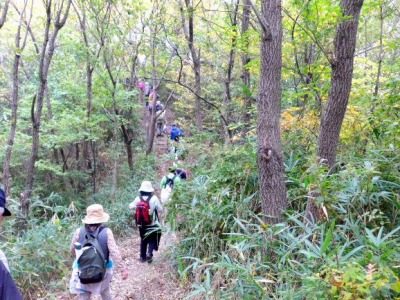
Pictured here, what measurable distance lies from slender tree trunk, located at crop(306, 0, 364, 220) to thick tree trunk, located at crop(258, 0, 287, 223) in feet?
1.43

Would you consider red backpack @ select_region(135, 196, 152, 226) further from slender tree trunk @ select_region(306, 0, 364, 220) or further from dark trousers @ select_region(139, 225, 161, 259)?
Result: slender tree trunk @ select_region(306, 0, 364, 220)

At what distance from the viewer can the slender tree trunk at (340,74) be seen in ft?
12.7

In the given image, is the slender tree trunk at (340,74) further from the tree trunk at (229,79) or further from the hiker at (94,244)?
the tree trunk at (229,79)

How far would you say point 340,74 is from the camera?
396cm

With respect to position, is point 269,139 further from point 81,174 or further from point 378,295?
point 81,174

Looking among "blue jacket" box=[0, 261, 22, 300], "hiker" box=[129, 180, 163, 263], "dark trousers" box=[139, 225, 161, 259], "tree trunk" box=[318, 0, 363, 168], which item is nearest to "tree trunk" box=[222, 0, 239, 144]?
"hiker" box=[129, 180, 163, 263]

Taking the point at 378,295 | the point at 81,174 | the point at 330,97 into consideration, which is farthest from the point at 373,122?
the point at 81,174

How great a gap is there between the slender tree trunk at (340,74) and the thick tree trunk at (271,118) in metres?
0.44

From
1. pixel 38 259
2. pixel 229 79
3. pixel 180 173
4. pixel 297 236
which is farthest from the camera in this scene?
pixel 229 79

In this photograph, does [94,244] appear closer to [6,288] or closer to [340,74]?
[6,288]

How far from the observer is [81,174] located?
41.2ft

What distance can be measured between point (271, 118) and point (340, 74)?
40.3 inches

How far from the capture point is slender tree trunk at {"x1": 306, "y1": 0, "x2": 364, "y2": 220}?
3877 millimetres

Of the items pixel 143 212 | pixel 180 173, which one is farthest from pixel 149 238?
pixel 180 173
